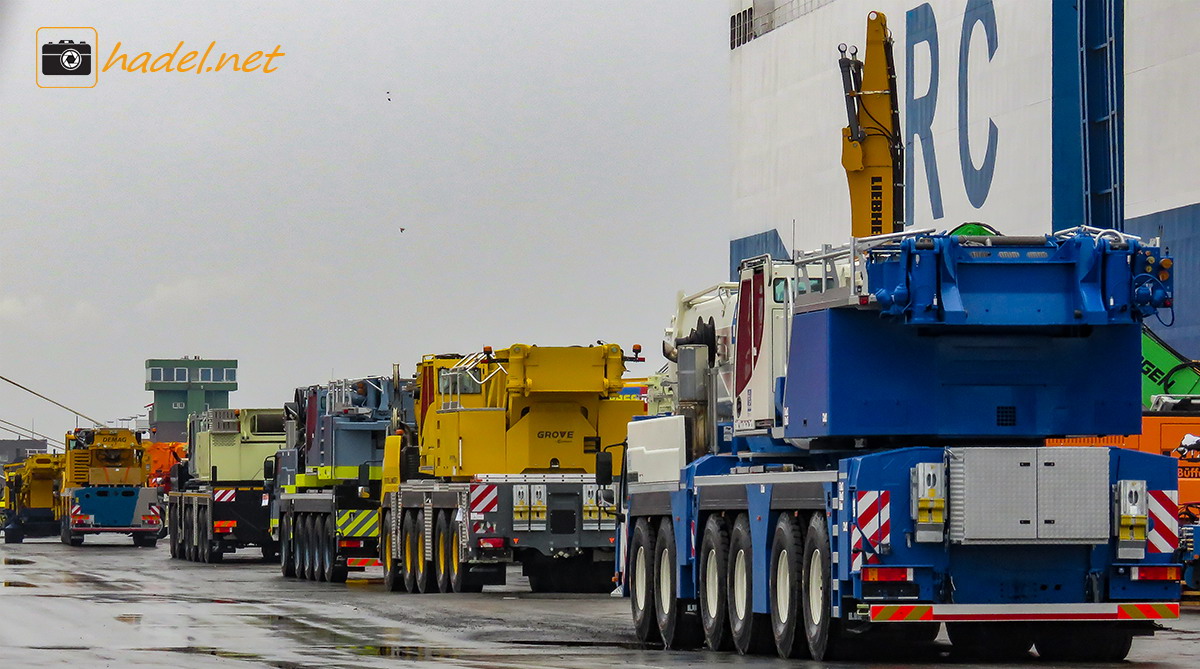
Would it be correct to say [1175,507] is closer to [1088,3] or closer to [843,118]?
[1088,3]

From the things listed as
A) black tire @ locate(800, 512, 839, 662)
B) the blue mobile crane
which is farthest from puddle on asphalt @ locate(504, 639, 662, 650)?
black tire @ locate(800, 512, 839, 662)

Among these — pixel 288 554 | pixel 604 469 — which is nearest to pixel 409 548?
pixel 288 554

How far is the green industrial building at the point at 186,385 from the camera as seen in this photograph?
167113 millimetres

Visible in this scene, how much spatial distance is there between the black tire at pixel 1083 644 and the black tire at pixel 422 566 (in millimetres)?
15664

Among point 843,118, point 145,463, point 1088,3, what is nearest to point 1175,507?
point 1088,3

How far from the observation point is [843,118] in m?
75.4

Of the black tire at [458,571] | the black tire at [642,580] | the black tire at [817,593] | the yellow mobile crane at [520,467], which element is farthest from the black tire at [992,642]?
the black tire at [458,571]

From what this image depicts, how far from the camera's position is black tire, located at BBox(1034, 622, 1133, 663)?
1784 centimetres

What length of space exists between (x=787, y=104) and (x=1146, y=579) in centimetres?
6549

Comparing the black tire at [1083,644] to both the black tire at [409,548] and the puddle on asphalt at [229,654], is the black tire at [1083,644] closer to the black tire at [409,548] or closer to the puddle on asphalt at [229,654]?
the puddle on asphalt at [229,654]

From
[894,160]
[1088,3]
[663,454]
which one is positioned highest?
[1088,3]

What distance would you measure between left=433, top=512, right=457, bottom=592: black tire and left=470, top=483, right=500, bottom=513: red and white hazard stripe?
4.56 ft

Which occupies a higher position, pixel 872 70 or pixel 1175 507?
pixel 872 70

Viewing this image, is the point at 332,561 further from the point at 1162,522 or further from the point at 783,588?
the point at 1162,522
